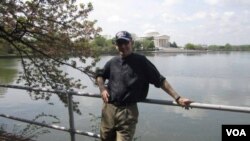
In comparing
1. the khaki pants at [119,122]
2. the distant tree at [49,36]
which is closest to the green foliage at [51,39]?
the distant tree at [49,36]

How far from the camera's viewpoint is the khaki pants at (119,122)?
3.61 m

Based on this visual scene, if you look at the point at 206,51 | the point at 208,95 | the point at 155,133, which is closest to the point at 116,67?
the point at 155,133

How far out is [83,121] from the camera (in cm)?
1556

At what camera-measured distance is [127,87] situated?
3613 millimetres

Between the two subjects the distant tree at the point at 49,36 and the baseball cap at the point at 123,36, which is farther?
Result: the distant tree at the point at 49,36

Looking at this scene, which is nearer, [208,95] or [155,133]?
[155,133]

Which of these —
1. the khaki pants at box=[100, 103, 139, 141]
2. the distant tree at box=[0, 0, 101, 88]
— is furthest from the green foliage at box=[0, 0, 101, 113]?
the khaki pants at box=[100, 103, 139, 141]

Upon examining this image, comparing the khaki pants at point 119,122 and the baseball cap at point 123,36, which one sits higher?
the baseball cap at point 123,36

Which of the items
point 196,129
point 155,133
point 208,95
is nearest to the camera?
point 155,133

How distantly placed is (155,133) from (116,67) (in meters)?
11.4

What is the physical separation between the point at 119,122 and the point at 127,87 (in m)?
0.38

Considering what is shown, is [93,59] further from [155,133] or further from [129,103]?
[155,133]

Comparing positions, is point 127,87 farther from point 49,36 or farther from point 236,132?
point 49,36

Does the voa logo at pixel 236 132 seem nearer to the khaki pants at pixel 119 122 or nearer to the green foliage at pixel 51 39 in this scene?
the khaki pants at pixel 119 122
